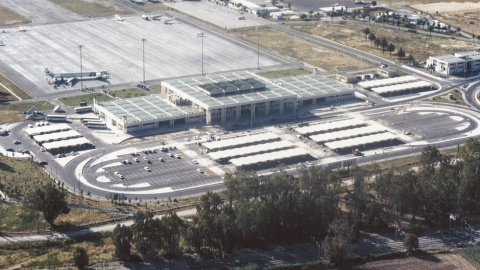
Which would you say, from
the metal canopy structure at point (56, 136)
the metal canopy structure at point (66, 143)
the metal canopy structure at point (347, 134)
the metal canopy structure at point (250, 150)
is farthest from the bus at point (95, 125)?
the metal canopy structure at point (347, 134)

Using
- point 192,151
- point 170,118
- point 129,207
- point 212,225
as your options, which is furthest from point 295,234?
point 170,118

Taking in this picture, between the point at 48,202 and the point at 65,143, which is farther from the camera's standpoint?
the point at 65,143

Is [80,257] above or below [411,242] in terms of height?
above

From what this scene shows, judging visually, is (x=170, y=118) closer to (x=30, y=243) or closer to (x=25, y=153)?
(x=25, y=153)

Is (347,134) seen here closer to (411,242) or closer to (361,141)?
(361,141)

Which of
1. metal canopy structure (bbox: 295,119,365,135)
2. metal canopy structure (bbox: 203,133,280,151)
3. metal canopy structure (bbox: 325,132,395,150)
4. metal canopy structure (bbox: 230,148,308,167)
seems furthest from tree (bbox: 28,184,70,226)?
metal canopy structure (bbox: 295,119,365,135)

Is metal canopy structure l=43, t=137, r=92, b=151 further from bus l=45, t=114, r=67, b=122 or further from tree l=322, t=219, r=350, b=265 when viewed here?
tree l=322, t=219, r=350, b=265

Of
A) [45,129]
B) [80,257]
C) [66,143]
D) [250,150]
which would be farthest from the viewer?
[45,129]

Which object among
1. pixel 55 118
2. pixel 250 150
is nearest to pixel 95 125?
pixel 55 118
